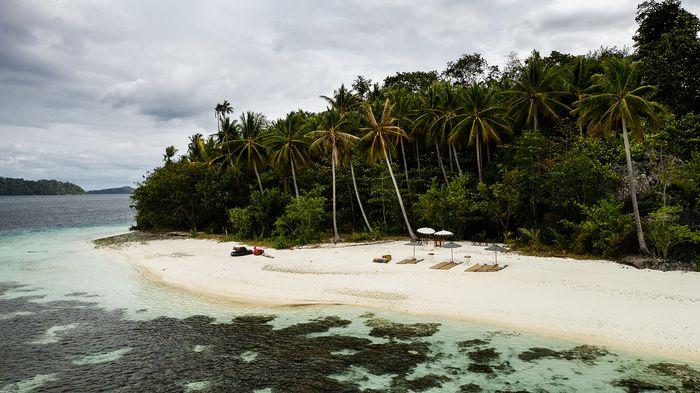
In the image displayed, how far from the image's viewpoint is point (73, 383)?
13109 millimetres

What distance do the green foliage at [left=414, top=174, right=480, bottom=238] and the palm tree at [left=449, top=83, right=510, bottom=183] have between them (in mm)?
4289

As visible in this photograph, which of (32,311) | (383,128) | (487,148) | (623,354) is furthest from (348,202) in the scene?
(623,354)

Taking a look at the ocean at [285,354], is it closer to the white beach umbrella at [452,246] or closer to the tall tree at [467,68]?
the white beach umbrella at [452,246]

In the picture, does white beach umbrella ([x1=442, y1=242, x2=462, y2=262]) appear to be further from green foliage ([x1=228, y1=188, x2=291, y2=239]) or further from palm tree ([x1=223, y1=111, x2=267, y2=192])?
palm tree ([x1=223, y1=111, x2=267, y2=192])

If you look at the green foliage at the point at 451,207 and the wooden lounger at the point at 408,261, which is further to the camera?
the green foliage at the point at 451,207

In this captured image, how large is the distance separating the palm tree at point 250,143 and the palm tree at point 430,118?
17.5 meters

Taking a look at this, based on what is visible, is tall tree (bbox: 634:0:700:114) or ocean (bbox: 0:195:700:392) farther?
tall tree (bbox: 634:0:700:114)

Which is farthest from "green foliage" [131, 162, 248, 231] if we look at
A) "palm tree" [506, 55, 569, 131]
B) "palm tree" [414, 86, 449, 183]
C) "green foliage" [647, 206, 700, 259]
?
"green foliage" [647, 206, 700, 259]

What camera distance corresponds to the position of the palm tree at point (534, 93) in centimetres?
3834

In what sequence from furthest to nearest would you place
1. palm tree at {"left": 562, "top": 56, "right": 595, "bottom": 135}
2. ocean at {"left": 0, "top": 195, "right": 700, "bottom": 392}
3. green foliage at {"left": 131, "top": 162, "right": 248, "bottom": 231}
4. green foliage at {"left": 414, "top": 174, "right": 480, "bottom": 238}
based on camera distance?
green foliage at {"left": 131, "top": 162, "right": 248, "bottom": 231}, palm tree at {"left": 562, "top": 56, "right": 595, "bottom": 135}, green foliage at {"left": 414, "top": 174, "right": 480, "bottom": 238}, ocean at {"left": 0, "top": 195, "right": 700, "bottom": 392}

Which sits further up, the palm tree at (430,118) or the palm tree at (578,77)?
the palm tree at (578,77)

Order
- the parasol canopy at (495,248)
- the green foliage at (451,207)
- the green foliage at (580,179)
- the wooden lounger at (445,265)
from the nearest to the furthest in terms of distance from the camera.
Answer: the parasol canopy at (495,248), the wooden lounger at (445,265), the green foliage at (580,179), the green foliage at (451,207)

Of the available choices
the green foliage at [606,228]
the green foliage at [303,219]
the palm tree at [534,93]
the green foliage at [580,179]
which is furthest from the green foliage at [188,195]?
the green foliage at [606,228]

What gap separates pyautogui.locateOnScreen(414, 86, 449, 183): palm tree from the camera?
41.2 metres
